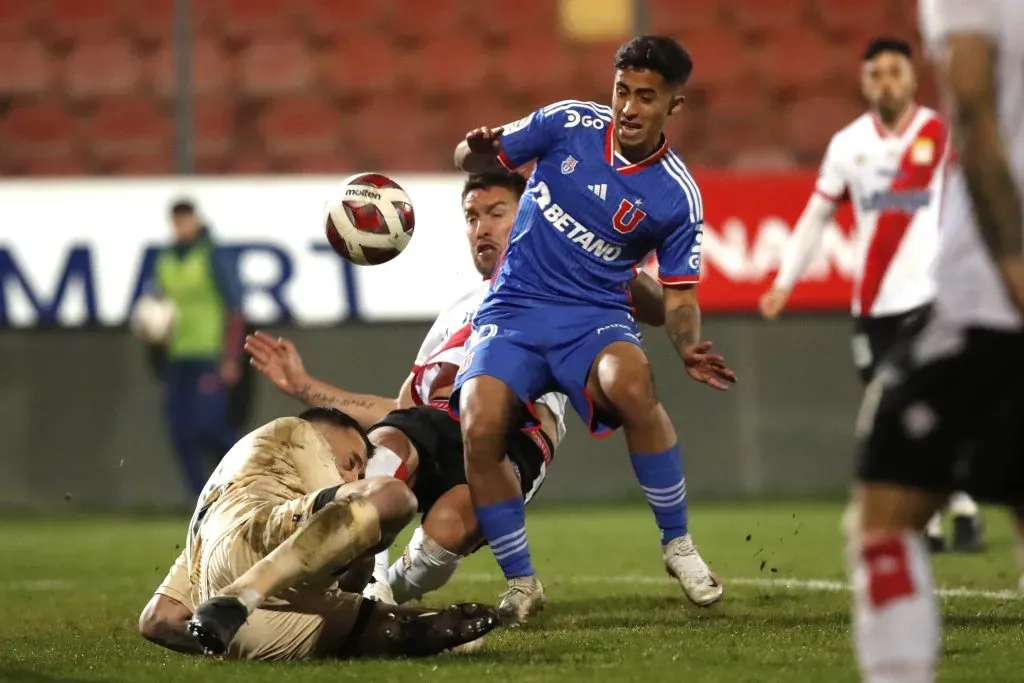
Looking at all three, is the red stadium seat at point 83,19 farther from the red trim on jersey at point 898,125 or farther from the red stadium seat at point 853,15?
the red trim on jersey at point 898,125

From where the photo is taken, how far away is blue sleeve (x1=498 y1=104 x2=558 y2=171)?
564 cm

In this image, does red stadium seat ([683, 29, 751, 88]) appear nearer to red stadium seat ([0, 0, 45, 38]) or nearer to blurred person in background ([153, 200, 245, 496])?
blurred person in background ([153, 200, 245, 496])

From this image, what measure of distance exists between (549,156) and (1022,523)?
2.61m

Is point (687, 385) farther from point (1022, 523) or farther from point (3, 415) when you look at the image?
point (1022, 523)

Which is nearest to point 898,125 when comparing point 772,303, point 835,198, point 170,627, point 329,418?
point 835,198

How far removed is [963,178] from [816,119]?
1003cm

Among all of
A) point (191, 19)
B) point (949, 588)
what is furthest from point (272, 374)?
point (191, 19)

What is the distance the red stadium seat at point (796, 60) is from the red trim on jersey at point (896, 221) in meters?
5.19

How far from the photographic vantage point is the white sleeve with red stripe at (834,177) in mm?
7773

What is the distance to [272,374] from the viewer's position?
17.8 feet

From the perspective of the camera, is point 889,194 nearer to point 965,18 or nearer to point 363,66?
point 965,18

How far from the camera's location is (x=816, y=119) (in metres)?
12.6

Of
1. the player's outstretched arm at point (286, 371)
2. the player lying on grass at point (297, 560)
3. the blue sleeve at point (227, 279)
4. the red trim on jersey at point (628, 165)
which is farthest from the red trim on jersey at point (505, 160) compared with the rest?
the blue sleeve at point (227, 279)

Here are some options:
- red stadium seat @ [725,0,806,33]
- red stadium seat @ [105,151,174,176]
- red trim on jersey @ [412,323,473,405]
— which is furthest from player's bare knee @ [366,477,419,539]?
red stadium seat @ [725,0,806,33]
